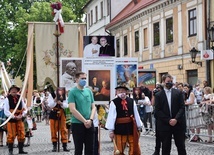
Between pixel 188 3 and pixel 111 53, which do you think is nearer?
pixel 111 53

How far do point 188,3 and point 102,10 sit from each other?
21168 mm

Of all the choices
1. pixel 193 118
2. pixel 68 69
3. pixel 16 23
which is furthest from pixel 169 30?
pixel 16 23

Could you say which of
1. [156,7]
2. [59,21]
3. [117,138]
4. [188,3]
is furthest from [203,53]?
[117,138]

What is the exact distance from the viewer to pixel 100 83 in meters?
14.0

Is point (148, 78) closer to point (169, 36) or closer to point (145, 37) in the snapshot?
point (169, 36)

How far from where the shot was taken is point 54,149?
1508 centimetres

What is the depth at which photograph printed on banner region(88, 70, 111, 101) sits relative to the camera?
1389 centimetres

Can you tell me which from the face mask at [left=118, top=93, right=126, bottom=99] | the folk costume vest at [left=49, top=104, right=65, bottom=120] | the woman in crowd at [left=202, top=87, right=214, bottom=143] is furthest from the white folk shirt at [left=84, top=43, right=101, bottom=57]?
the woman in crowd at [left=202, top=87, right=214, bottom=143]

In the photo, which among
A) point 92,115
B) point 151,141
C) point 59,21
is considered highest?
point 59,21

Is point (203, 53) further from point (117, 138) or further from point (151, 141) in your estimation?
point (117, 138)

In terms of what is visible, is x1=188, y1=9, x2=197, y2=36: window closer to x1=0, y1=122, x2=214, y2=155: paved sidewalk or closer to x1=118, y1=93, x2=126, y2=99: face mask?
x1=0, y1=122, x2=214, y2=155: paved sidewalk

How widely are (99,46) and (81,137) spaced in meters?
3.76

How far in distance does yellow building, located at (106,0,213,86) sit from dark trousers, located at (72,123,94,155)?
19.1 metres

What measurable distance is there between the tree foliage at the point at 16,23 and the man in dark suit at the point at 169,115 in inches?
1521
